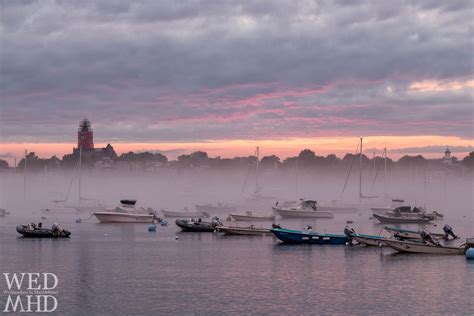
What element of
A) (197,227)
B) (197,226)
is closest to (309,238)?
(197,227)

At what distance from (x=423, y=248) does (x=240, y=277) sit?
96.3ft

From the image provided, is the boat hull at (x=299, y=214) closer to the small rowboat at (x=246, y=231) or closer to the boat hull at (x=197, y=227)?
the boat hull at (x=197, y=227)

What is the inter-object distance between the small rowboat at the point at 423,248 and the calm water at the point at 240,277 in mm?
979

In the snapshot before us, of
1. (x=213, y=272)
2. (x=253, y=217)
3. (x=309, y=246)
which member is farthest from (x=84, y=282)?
(x=253, y=217)

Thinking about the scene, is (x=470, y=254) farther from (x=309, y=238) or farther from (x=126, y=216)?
(x=126, y=216)

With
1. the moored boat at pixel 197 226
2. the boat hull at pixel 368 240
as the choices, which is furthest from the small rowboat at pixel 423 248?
the moored boat at pixel 197 226

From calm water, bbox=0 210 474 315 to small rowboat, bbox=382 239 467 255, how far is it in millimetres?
979

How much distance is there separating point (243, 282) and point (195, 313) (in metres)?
16.0

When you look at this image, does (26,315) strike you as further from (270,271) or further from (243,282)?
(270,271)

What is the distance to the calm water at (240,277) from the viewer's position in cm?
5988

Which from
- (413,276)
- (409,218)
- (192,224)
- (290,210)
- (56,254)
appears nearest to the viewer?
(413,276)

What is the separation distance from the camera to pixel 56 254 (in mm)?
95625

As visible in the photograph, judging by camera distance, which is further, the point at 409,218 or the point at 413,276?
the point at 409,218

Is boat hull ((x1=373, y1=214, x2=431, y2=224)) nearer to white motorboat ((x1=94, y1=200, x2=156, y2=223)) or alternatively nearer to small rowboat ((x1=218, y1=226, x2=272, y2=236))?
small rowboat ((x1=218, y1=226, x2=272, y2=236))
